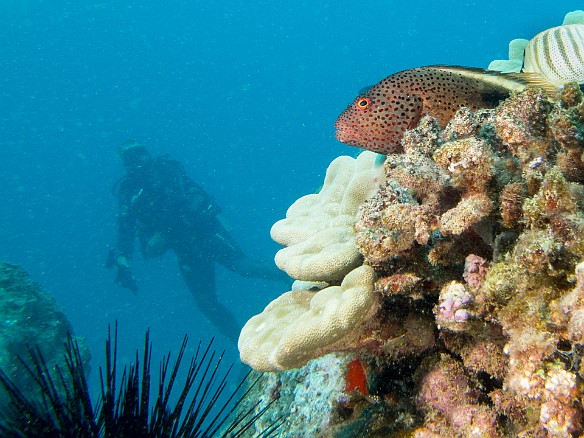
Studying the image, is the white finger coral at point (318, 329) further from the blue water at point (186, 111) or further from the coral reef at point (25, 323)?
the blue water at point (186, 111)

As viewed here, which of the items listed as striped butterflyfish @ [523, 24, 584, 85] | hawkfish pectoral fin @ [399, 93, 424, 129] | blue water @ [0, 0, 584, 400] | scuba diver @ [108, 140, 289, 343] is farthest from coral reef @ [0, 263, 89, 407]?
blue water @ [0, 0, 584, 400]

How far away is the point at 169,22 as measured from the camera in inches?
7288

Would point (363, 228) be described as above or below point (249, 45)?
below

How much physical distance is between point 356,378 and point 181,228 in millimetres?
14918

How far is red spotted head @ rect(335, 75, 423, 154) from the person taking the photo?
8.63 ft

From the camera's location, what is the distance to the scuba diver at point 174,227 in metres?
15.2

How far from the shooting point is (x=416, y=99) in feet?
8.59

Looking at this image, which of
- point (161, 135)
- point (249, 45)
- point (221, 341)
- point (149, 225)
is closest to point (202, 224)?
point (149, 225)

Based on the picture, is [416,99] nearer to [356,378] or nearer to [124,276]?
[356,378]

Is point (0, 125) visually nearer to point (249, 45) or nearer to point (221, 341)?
point (249, 45)

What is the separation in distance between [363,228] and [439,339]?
75cm

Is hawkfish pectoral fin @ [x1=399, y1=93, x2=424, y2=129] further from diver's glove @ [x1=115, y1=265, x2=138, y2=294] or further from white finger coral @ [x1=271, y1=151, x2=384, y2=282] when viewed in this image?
diver's glove @ [x1=115, y1=265, x2=138, y2=294]

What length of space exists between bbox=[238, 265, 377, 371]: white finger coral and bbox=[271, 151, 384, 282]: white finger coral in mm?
172

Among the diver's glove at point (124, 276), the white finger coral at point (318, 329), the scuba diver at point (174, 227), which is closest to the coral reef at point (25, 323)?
the diver's glove at point (124, 276)
